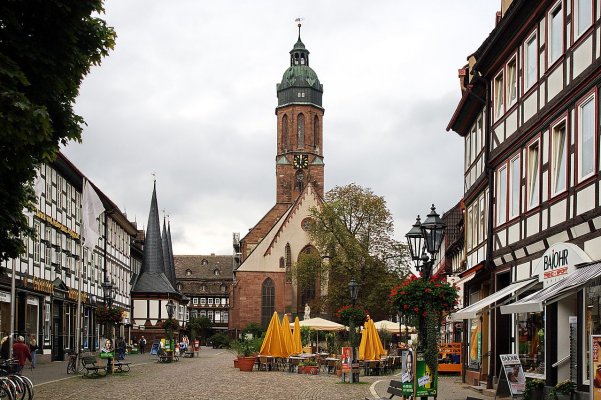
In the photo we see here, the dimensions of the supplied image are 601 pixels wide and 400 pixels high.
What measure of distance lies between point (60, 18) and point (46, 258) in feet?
114

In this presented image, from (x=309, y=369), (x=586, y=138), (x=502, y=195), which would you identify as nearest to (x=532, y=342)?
(x=502, y=195)

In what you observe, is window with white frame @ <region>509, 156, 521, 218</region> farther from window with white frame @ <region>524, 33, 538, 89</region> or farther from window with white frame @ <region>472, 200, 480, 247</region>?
window with white frame @ <region>472, 200, 480, 247</region>

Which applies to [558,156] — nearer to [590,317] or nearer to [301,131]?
[590,317]

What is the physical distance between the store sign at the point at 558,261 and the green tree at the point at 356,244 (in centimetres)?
5269

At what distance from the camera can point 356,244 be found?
74.4 meters

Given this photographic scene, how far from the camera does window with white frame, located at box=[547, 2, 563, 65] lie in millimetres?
19828

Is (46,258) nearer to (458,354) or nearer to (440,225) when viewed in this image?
(458,354)

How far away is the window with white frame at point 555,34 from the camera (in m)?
19.8

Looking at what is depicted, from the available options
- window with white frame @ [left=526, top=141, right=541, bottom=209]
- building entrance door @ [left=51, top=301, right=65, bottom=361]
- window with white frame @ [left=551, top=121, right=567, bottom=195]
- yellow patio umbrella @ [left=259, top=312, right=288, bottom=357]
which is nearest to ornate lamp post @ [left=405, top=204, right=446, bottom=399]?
window with white frame @ [left=551, top=121, right=567, bottom=195]

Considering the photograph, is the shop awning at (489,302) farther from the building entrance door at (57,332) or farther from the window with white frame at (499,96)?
the building entrance door at (57,332)

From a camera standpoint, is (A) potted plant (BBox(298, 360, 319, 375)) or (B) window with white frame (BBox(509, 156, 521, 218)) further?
(A) potted plant (BBox(298, 360, 319, 375))

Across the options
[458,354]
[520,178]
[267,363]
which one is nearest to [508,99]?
[520,178]

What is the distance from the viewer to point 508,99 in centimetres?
2495

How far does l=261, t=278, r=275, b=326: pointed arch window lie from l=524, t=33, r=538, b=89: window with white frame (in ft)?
261
